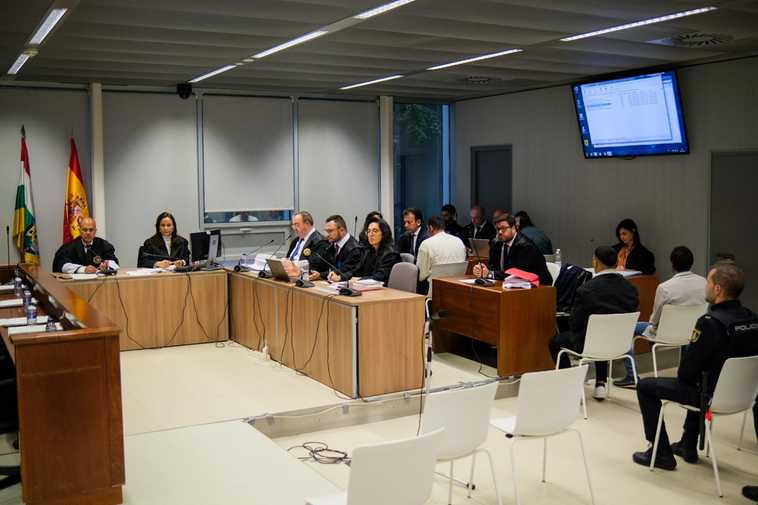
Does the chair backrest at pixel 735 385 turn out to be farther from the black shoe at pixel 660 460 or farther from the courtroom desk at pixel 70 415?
the courtroom desk at pixel 70 415

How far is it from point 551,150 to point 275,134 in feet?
12.0

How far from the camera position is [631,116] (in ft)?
30.7

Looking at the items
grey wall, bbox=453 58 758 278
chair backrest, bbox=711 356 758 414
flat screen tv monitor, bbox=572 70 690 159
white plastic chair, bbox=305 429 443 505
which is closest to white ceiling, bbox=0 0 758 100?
flat screen tv monitor, bbox=572 70 690 159

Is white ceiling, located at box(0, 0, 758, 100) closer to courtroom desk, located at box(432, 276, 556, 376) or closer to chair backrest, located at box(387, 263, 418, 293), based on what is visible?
chair backrest, located at box(387, 263, 418, 293)

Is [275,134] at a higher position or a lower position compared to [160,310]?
higher

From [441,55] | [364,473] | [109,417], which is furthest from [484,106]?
[364,473]

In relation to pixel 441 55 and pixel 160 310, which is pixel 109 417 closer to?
pixel 160 310

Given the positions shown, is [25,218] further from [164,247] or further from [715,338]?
[715,338]

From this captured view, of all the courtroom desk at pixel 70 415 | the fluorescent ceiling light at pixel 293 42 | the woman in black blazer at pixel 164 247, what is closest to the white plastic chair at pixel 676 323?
the fluorescent ceiling light at pixel 293 42

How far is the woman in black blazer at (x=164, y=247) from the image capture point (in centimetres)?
866

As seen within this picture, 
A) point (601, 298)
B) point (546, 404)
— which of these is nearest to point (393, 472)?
point (546, 404)

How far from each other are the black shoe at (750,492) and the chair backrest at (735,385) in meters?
0.42

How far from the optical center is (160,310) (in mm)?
8180

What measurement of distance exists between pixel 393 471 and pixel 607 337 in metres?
3.33
